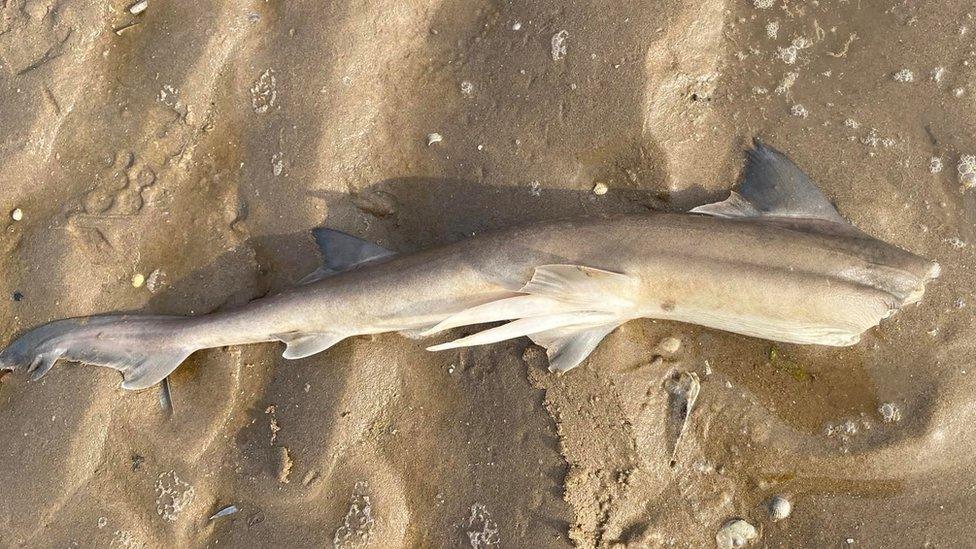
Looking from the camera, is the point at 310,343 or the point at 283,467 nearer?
the point at 310,343

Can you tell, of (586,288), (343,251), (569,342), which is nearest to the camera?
(586,288)

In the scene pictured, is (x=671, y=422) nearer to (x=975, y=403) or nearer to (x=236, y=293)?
(x=975, y=403)

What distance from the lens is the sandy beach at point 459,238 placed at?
4.38 metres

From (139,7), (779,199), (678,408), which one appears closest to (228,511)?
(678,408)

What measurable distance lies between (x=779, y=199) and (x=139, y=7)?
5037mm

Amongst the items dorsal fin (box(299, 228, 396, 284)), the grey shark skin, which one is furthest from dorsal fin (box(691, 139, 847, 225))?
dorsal fin (box(299, 228, 396, 284))

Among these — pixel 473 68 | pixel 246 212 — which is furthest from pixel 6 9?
pixel 473 68

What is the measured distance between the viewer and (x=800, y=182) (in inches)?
168

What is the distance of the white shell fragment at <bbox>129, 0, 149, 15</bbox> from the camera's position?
4961 mm

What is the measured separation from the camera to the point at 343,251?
453 centimetres

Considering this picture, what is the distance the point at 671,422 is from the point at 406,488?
1957mm

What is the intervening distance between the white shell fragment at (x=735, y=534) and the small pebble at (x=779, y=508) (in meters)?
0.17

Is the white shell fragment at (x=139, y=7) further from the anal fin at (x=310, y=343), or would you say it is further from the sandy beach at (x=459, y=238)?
the anal fin at (x=310, y=343)

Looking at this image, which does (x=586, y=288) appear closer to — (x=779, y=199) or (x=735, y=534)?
(x=779, y=199)
